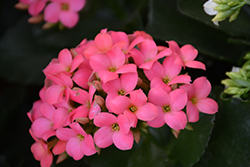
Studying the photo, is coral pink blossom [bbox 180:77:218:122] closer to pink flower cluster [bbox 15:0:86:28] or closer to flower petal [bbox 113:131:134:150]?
flower petal [bbox 113:131:134:150]

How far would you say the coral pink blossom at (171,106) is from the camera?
469 millimetres

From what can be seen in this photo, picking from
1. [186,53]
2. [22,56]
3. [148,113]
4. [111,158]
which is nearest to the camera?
[148,113]

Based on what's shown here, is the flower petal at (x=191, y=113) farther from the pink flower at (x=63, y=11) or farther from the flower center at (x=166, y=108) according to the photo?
the pink flower at (x=63, y=11)

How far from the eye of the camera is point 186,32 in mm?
745

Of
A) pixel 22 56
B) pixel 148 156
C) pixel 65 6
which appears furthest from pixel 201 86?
pixel 22 56

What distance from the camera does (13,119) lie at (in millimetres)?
857

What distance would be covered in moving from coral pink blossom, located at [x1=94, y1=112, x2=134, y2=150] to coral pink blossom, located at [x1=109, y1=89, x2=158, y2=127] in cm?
1

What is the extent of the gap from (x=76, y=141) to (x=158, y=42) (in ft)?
1.27

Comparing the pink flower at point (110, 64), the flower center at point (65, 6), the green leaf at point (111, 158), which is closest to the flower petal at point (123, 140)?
the pink flower at point (110, 64)

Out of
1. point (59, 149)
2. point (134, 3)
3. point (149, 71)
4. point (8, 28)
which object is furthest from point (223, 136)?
point (8, 28)

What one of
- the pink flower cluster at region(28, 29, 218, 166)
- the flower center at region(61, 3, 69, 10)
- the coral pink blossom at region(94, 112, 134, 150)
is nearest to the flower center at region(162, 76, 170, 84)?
the pink flower cluster at region(28, 29, 218, 166)

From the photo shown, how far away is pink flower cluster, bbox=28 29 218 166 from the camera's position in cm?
47

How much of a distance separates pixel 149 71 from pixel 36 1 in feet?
1.36

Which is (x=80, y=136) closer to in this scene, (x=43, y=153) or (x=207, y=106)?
(x=43, y=153)
